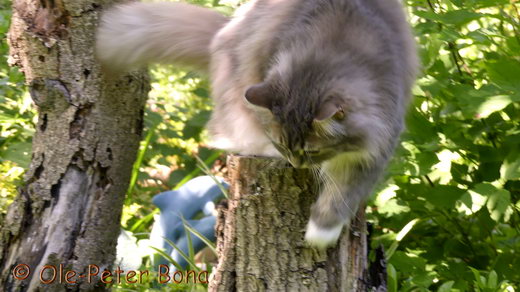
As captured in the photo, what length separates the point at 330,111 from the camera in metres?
1.86

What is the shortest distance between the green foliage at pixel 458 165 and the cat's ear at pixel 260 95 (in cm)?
79

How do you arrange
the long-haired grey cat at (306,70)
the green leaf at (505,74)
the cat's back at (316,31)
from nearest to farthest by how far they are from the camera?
the long-haired grey cat at (306,70) → the cat's back at (316,31) → the green leaf at (505,74)

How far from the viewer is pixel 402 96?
2197 millimetres

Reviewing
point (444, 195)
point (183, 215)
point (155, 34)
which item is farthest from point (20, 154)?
point (444, 195)

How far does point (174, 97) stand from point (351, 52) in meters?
2.43

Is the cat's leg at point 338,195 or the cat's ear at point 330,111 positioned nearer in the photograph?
the cat's ear at point 330,111

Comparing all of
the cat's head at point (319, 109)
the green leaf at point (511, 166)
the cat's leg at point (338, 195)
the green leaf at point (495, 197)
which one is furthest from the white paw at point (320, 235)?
the green leaf at point (511, 166)

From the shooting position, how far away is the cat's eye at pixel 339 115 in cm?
187

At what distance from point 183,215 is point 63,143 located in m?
1.01

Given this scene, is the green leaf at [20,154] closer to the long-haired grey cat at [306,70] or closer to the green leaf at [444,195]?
the long-haired grey cat at [306,70]

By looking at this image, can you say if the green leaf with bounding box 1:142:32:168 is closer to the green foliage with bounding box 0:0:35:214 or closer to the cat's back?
the green foliage with bounding box 0:0:35:214

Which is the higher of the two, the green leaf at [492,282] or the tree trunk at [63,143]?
the tree trunk at [63,143]

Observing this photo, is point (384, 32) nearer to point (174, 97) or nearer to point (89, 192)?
point (89, 192)

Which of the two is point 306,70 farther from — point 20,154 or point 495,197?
point 20,154
